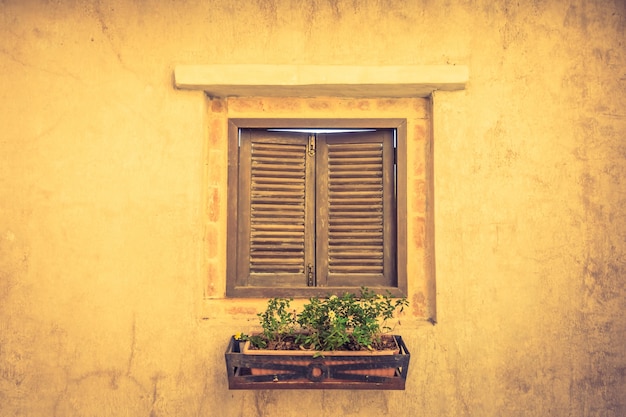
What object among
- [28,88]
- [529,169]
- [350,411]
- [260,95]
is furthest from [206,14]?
[350,411]

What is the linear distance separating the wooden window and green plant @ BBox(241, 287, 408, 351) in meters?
0.28

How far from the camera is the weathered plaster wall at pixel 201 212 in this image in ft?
8.29

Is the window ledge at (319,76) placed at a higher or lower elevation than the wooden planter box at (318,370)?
higher

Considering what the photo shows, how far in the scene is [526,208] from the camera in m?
2.56

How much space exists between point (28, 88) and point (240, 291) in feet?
5.82

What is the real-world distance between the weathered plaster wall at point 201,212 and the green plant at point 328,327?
0.98 ft

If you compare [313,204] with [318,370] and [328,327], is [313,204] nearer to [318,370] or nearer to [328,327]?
[328,327]

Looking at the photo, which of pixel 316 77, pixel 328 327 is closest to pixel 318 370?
pixel 328 327

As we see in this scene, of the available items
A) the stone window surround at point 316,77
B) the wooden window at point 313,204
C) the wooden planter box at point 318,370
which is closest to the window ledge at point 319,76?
the stone window surround at point 316,77

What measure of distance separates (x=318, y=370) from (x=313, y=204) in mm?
1026

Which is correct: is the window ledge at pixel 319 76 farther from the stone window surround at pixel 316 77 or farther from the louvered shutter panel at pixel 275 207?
the louvered shutter panel at pixel 275 207

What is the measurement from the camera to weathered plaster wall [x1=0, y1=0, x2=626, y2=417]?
2527 millimetres

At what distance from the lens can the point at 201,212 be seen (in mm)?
2623

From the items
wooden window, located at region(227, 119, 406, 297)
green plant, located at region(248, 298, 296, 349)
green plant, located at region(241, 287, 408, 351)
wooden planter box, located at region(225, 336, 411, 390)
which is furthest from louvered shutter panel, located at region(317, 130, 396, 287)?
wooden planter box, located at region(225, 336, 411, 390)
